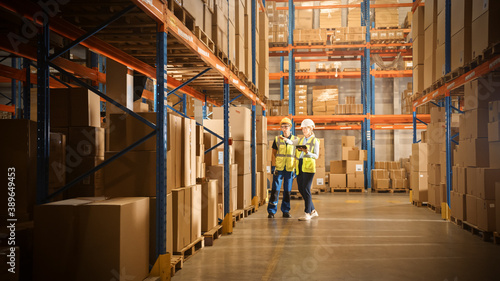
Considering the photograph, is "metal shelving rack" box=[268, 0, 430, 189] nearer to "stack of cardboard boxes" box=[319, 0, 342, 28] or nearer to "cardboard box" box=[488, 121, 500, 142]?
"stack of cardboard boxes" box=[319, 0, 342, 28]

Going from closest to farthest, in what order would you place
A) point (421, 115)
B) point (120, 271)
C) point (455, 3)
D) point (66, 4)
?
point (120, 271) → point (66, 4) → point (455, 3) → point (421, 115)

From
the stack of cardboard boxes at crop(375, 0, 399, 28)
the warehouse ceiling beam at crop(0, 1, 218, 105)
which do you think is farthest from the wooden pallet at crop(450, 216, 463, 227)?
the stack of cardboard boxes at crop(375, 0, 399, 28)

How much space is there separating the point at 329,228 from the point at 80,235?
483 centimetres

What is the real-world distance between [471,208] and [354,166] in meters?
8.01

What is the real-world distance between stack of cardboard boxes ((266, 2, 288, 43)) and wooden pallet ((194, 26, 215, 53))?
10.8 m

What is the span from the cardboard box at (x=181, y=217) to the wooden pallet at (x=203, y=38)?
1.91 metres

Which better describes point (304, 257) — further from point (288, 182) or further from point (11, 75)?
point (11, 75)

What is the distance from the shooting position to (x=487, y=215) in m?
6.21

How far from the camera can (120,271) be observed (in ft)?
10.9

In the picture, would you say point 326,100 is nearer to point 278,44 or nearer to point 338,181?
point 278,44

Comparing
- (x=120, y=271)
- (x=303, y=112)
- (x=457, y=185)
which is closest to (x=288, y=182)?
(x=457, y=185)

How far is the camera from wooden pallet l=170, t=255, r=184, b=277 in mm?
4250

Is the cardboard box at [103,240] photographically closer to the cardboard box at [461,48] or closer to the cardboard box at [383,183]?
the cardboard box at [461,48]

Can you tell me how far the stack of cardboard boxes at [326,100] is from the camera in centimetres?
1659
